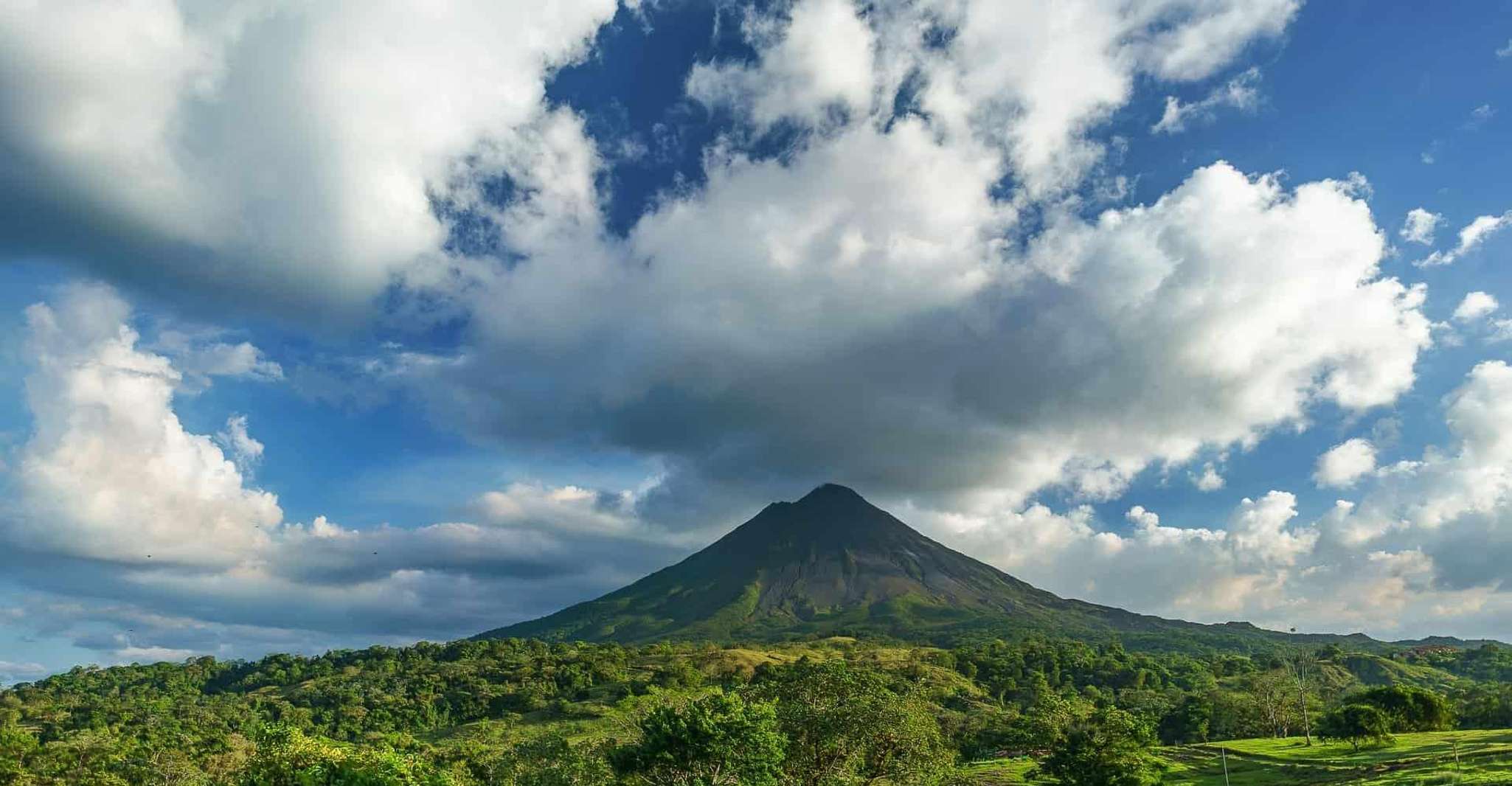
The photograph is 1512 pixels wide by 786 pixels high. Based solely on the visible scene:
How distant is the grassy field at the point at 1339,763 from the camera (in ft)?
176

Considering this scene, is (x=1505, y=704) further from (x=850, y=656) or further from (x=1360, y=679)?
(x=850, y=656)

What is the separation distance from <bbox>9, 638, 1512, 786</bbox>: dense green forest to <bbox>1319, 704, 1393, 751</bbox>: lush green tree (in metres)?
0.20

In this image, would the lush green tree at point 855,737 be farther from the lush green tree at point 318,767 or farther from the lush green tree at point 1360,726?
the lush green tree at point 1360,726

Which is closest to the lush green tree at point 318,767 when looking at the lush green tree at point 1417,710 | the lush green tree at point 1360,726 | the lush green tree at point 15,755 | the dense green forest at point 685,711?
the dense green forest at point 685,711

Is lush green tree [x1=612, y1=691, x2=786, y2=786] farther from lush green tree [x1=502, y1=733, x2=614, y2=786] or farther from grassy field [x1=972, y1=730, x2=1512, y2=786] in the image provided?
grassy field [x1=972, y1=730, x2=1512, y2=786]

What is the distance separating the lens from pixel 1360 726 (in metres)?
73.9

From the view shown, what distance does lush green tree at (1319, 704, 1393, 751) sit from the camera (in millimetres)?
73438

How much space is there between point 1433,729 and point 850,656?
290ft

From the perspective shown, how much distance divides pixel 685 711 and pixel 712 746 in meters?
3.79

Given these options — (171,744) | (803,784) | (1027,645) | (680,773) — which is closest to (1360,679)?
(1027,645)

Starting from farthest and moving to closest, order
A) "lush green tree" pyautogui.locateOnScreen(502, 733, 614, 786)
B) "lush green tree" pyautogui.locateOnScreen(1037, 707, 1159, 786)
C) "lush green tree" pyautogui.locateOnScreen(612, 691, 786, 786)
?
"lush green tree" pyautogui.locateOnScreen(1037, 707, 1159, 786)
"lush green tree" pyautogui.locateOnScreen(502, 733, 614, 786)
"lush green tree" pyautogui.locateOnScreen(612, 691, 786, 786)

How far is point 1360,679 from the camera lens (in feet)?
512

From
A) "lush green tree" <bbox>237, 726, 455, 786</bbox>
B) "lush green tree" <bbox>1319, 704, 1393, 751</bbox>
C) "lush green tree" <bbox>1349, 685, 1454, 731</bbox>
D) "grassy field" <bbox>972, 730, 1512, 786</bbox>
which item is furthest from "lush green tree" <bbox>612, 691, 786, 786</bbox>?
"lush green tree" <bbox>1349, 685, 1454, 731</bbox>

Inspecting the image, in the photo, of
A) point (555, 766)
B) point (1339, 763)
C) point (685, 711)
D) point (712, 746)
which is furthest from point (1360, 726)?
point (555, 766)
